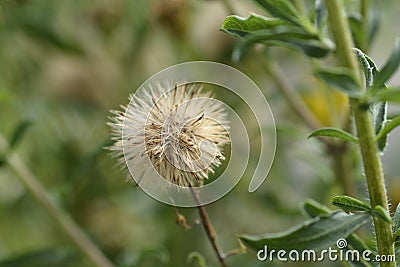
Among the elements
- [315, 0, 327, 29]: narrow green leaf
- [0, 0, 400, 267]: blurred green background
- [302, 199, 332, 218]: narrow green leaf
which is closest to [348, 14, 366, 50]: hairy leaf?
[315, 0, 327, 29]: narrow green leaf

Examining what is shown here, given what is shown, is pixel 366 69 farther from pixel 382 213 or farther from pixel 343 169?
pixel 343 169

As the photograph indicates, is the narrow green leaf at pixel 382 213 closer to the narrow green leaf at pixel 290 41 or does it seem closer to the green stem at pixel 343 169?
the narrow green leaf at pixel 290 41

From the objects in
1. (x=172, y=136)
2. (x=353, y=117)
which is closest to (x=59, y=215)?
(x=172, y=136)

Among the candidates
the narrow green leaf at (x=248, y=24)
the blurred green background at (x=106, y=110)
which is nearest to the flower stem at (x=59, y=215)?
the blurred green background at (x=106, y=110)

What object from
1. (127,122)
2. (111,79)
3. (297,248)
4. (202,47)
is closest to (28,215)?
(111,79)

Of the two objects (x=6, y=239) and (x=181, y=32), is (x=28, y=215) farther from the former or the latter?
(x=181, y=32)
